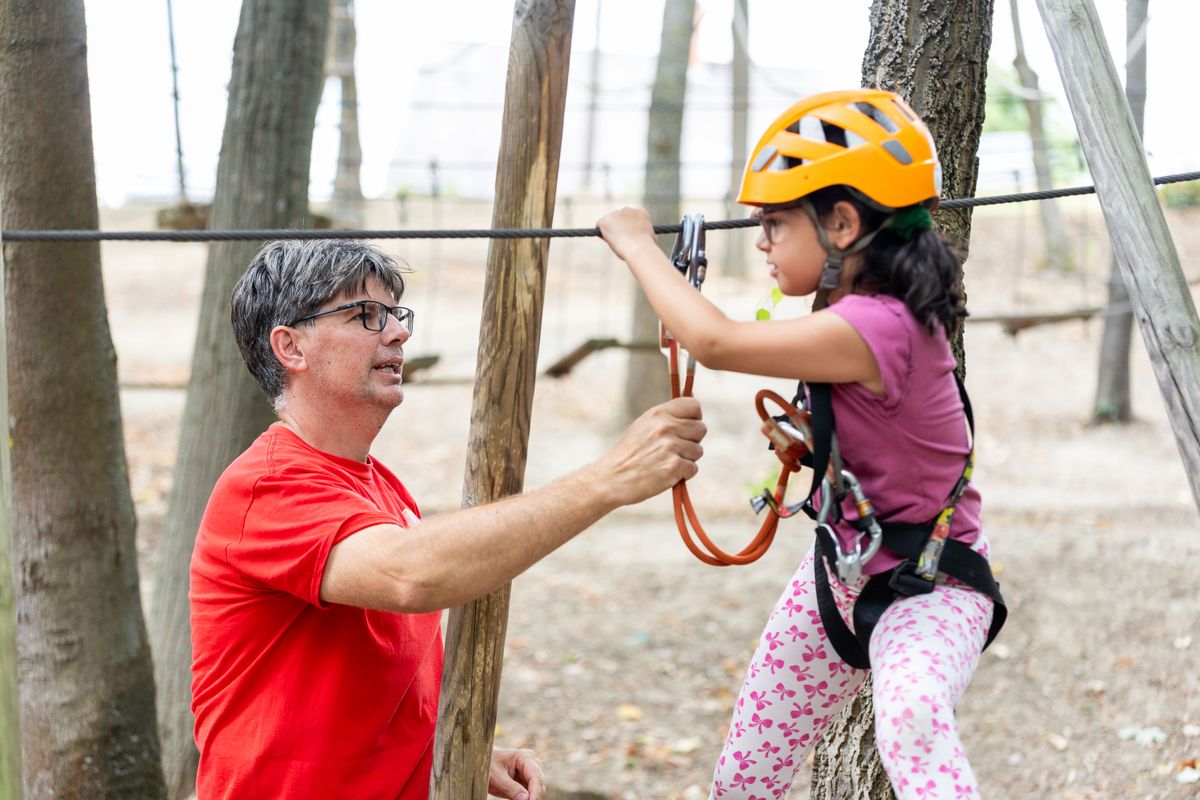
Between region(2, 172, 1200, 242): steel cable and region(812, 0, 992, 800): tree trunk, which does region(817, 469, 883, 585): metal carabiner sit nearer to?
region(2, 172, 1200, 242): steel cable

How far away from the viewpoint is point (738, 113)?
14.8 m

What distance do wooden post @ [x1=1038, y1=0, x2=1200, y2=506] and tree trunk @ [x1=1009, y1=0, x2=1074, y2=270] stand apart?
366 inches

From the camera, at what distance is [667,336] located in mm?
1912

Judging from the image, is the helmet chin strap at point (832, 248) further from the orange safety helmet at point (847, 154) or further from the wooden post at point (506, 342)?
the wooden post at point (506, 342)

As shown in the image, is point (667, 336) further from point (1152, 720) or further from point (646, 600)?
point (646, 600)

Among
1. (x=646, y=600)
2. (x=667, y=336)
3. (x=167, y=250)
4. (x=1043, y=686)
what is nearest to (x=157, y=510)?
(x=646, y=600)

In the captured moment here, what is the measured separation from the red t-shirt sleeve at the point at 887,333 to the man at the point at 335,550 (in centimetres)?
30

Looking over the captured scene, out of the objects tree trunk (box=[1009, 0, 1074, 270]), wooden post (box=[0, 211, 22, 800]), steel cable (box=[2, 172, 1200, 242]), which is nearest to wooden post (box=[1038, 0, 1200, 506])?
steel cable (box=[2, 172, 1200, 242])

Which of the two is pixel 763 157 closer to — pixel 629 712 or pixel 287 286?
pixel 287 286

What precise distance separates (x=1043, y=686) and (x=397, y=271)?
4100mm

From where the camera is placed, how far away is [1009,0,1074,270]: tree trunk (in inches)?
482

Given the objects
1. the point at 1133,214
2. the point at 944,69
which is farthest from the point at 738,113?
the point at 1133,214

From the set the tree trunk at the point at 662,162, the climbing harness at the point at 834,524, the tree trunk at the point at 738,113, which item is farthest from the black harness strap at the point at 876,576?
the tree trunk at the point at 738,113

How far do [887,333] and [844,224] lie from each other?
190 mm
